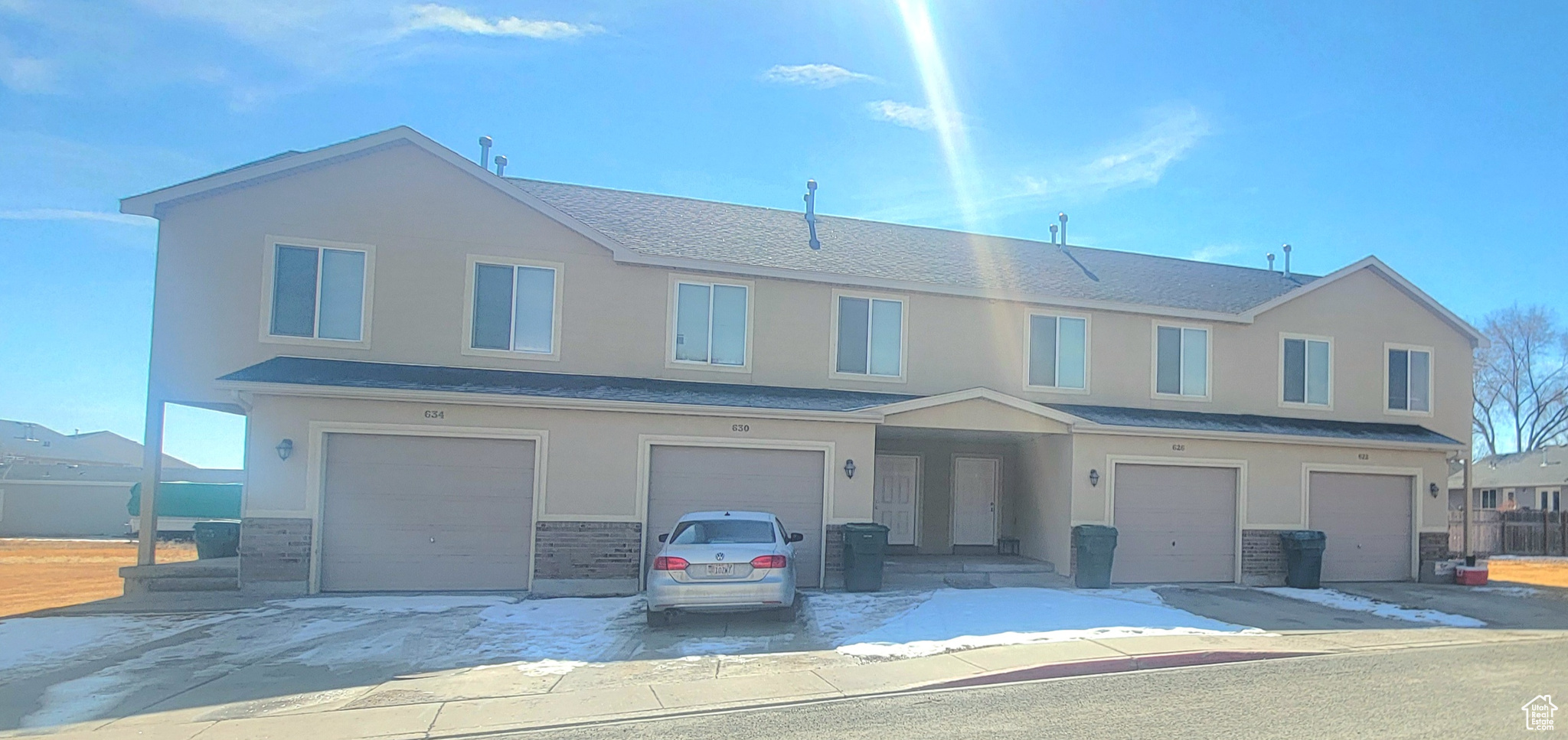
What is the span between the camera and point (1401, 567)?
17.7 m

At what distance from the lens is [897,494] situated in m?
18.1

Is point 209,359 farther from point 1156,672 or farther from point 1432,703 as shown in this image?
point 1432,703

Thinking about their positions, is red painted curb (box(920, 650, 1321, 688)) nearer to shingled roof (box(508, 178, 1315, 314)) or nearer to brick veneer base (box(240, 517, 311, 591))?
shingled roof (box(508, 178, 1315, 314))

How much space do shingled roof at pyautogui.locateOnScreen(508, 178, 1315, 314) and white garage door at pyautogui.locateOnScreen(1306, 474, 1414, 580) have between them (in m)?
3.80

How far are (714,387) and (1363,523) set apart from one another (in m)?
12.5

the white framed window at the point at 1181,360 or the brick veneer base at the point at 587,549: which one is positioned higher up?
the white framed window at the point at 1181,360

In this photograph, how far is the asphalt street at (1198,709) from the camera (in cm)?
690

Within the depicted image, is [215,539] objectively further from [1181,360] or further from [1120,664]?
[1181,360]

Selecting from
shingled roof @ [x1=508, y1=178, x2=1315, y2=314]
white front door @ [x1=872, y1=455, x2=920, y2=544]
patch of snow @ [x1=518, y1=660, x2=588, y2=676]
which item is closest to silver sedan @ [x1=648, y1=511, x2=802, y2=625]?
patch of snow @ [x1=518, y1=660, x2=588, y2=676]

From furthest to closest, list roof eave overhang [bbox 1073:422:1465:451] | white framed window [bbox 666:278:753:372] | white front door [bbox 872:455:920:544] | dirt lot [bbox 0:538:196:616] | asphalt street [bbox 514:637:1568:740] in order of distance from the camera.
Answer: white front door [bbox 872:455:920:544] < roof eave overhang [bbox 1073:422:1465:451] < white framed window [bbox 666:278:753:372] < dirt lot [bbox 0:538:196:616] < asphalt street [bbox 514:637:1568:740]

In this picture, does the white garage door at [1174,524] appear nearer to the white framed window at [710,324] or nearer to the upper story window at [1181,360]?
the upper story window at [1181,360]

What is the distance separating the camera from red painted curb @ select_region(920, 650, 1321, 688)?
28.6 feet

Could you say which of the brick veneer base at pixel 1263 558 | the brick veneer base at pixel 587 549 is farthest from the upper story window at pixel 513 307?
the brick veneer base at pixel 1263 558

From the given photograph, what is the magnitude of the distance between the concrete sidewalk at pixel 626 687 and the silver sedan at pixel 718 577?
1170mm
